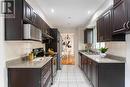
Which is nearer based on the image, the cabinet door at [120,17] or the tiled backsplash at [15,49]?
the cabinet door at [120,17]

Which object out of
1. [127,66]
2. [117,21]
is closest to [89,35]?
[127,66]

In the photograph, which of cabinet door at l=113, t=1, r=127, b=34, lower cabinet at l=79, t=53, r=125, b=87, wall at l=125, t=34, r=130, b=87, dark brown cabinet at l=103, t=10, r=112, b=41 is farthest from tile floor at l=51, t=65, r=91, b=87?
cabinet door at l=113, t=1, r=127, b=34

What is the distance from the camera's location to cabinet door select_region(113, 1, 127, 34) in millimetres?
2662

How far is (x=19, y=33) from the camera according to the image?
9.43 ft

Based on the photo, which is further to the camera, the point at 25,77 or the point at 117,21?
the point at 117,21

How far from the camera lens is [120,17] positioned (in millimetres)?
2879

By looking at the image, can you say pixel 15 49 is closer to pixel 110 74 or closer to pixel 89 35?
pixel 110 74

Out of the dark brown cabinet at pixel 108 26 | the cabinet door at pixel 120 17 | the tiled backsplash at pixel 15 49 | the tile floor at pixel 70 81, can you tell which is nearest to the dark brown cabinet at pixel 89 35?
the tile floor at pixel 70 81

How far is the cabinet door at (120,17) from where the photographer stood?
266 centimetres

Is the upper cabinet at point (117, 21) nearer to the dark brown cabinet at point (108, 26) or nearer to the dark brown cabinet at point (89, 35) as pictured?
the dark brown cabinet at point (108, 26)

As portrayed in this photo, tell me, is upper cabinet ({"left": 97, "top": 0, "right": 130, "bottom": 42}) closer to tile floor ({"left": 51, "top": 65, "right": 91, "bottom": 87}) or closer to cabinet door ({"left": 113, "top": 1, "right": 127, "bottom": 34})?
cabinet door ({"left": 113, "top": 1, "right": 127, "bottom": 34})

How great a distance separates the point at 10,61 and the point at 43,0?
2461 mm

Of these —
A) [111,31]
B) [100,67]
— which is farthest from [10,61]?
[111,31]

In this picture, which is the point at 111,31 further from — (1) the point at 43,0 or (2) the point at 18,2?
(1) the point at 43,0
